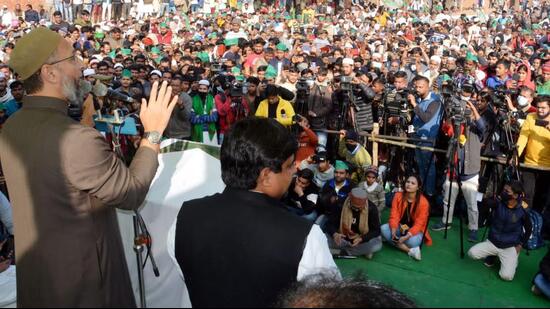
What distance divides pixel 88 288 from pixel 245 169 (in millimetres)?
730

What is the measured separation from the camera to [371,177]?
219 inches

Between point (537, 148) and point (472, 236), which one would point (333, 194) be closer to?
point (472, 236)

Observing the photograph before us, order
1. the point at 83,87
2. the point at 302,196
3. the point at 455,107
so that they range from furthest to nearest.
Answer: the point at 302,196 → the point at 455,107 → the point at 83,87

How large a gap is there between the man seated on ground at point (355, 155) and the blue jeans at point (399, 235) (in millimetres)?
852

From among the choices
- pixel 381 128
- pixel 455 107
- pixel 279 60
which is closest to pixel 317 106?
pixel 381 128

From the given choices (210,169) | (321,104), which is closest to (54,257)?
(210,169)

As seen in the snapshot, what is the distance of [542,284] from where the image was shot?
4066 mm

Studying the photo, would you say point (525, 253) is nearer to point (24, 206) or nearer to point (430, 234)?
point (430, 234)

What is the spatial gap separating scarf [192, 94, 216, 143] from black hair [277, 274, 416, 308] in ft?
20.3

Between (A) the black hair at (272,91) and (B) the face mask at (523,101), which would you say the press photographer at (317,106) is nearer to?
(A) the black hair at (272,91)

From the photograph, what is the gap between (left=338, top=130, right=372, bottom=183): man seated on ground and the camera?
5.96m

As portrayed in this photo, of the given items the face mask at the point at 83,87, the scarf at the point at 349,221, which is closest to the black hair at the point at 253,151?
the face mask at the point at 83,87

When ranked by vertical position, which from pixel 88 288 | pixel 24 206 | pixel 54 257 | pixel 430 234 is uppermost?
pixel 24 206

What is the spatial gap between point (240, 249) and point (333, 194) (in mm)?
4121
